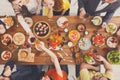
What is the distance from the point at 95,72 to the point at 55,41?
10.5 inches

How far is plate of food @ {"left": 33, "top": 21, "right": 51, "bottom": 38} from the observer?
1373 millimetres

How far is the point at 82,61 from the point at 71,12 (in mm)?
264

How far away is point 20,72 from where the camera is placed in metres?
1.39

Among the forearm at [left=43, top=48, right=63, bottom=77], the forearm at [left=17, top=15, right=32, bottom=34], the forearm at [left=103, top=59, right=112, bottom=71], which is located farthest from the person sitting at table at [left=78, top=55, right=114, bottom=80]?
the forearm at [left=17, top=15, right=32, bottom=34]

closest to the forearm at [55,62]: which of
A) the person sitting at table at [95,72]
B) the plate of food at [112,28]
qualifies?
the person sitting at table at [95,72]

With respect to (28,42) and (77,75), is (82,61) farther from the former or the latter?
(28,42)

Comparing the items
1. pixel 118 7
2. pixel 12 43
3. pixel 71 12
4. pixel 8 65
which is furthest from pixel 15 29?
pixel 118 7

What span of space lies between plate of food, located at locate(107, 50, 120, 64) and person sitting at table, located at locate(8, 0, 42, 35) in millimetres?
435

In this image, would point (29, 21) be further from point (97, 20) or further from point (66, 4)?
point (97, 20)

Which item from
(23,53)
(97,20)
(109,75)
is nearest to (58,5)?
(97,20)

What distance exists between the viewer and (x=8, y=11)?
4.50 feet

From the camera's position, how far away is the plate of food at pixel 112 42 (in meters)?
1.33

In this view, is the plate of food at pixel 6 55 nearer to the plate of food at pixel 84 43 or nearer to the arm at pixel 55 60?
the arm at pixel 55 60

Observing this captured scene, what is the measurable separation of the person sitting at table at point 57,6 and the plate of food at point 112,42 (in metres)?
0.26
